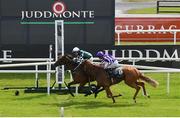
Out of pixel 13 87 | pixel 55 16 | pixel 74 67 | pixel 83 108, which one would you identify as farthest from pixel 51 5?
pixel 83 108

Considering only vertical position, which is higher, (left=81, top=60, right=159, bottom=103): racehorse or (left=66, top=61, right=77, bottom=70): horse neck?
(left=66, top=61, right=77, bottom=70): horse neck

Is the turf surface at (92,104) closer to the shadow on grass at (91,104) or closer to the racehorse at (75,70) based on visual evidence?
the shadow on grass at (91,104)

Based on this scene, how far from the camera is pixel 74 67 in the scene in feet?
44.4

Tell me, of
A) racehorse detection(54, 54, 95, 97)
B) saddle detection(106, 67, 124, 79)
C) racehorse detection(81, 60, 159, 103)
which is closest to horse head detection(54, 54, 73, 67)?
racehorse detection(54, 54, 95, 97)

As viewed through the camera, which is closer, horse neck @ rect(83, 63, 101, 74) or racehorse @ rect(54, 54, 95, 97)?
horse neck @ rect(83, 63, 101, 74)

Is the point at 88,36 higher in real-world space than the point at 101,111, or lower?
higher

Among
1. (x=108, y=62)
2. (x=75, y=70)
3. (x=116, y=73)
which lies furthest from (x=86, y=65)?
(x=116, y=73)

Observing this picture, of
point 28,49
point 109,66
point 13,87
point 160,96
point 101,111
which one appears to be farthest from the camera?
point 28,49

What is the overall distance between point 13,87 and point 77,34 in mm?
3022

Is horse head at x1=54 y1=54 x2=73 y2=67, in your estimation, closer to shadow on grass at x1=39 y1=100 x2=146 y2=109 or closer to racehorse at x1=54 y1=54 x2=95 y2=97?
racehorse at x1=54 y1=54 x2=95 y2=97

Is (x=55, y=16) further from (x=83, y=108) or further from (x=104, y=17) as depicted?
(x=83, y=108)

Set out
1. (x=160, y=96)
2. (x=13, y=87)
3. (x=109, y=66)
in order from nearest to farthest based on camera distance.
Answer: (x=109, y=66) → (x=160, y=96) → (x=13, y=87)

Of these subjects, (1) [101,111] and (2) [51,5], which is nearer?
(1) [101,111]

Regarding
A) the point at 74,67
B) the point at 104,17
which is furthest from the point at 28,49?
the point at 74,67
